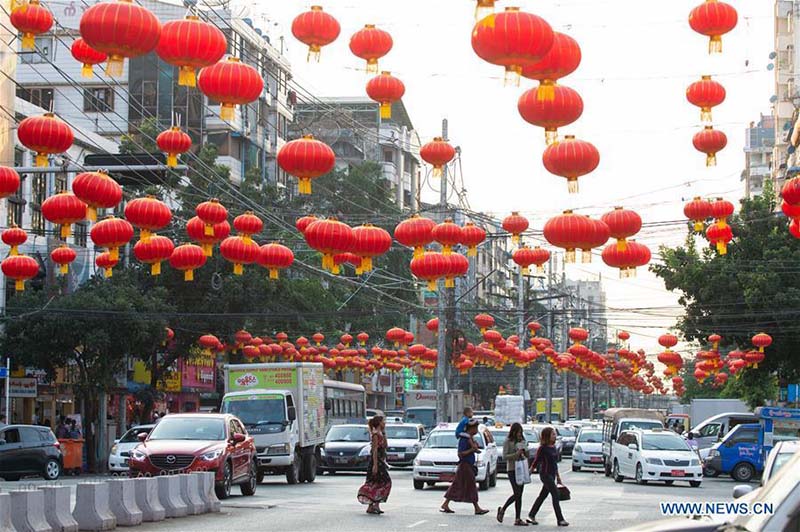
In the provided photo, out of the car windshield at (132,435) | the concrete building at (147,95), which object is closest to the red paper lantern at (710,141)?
the car windshield at (132,435)

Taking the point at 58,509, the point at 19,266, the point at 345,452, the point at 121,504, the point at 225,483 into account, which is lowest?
the point at 345,452

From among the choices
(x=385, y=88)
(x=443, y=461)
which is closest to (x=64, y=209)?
(x=385, y=88)

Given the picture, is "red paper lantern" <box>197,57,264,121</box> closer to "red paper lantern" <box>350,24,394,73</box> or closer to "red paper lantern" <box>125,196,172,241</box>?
"red paper lantern" <box>350,24,394,73</box>

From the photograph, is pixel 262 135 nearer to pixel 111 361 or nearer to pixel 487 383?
pixel 111 361

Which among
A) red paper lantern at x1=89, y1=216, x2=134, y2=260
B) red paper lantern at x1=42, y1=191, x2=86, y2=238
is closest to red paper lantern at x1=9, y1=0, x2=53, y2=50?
red paper lantern at x1=42, y1=191, x2=86, y2=238

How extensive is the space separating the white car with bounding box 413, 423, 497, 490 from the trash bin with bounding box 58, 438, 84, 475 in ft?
49.4

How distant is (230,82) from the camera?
55.3 feet

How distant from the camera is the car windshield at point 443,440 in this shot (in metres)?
33.8

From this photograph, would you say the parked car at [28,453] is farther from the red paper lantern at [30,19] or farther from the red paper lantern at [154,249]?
the red paper lantern at [30,19]

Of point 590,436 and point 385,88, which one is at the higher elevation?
point 385,88

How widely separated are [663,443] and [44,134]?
76.6 ft

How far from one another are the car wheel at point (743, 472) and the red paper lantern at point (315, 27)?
1275 inches

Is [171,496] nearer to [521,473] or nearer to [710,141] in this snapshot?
[521,473]

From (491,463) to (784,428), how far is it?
1385 centimetres
